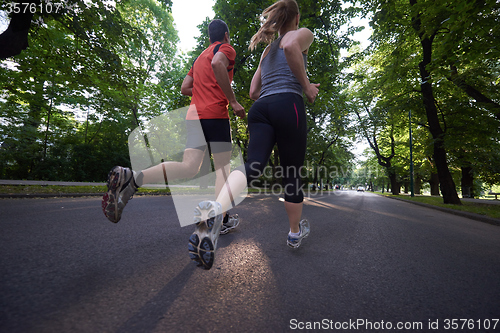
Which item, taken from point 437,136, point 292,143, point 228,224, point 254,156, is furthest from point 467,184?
point 254,156

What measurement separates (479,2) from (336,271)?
272 inches

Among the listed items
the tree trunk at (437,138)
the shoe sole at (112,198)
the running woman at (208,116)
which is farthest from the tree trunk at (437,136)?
the shoe sole at (112,198)

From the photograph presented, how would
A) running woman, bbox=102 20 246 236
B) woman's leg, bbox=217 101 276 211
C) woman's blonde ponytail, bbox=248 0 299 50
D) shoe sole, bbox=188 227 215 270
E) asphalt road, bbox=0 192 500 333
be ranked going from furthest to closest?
woman's blonde ponytail, bbox=248 0 299 50 → running woman, bbox=102 20 246 236 → woman's leg, bbox=217 101 276 211 → shoe sole, bbox=188 227 215 270 → asphalt road, bbox=0 192 500 333

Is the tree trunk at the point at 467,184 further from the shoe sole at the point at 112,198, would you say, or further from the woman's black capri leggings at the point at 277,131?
the shoe sole at the point at 112,198

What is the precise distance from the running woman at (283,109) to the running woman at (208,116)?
1.30ft

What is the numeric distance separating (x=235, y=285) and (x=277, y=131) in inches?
48.9

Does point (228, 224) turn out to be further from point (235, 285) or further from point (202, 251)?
point (202, 251)

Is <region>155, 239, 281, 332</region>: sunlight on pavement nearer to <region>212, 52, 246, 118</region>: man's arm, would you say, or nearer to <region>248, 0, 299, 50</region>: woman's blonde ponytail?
<region>212, 52, 246, 118</region>: man's arm

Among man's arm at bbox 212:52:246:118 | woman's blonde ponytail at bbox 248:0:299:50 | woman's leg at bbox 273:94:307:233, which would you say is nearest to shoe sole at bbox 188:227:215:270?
woman's leg at bbox 273:94:307:233

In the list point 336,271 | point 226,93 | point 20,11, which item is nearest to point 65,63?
point 20,11

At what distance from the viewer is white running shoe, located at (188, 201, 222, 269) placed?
1495mm

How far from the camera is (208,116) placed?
2480 millimetres

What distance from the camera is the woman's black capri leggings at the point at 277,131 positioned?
1.99m

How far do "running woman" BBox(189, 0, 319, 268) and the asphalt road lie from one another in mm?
565
